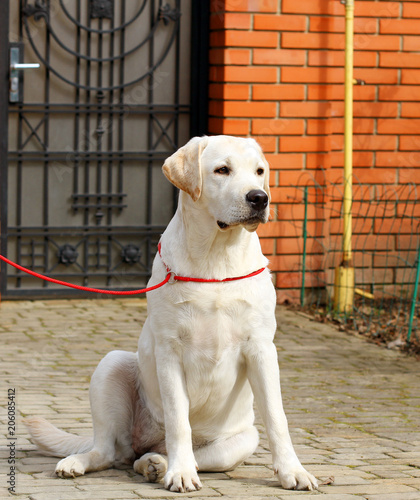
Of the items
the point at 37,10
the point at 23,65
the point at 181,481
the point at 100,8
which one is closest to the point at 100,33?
the point at 100,8

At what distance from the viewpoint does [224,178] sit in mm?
3982

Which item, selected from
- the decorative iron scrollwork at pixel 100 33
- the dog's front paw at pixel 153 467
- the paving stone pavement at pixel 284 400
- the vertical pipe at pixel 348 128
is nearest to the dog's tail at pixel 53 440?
the paving stone pavement at pixel 284 400

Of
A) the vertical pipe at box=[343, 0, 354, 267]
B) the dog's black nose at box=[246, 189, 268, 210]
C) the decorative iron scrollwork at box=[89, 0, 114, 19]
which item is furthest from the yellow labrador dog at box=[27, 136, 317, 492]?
the decorative iron scrollwork at box=[89, 0, 114, 19]

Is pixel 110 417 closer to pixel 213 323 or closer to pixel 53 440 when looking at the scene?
pixel 53 440

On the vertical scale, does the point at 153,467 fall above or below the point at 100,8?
below

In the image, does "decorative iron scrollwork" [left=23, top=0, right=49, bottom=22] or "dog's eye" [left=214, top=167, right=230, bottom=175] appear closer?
"dog's eye" [left=214, top=167, right=230, bottom=175]

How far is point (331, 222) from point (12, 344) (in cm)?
324

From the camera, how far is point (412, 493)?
4039 mm

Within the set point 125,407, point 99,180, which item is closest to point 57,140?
point 99,180

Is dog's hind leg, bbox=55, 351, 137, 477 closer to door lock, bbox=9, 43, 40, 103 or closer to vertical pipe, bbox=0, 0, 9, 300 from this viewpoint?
vertical pipe, bbox=0, 0, 9, 300

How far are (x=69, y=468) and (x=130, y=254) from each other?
4700 mm

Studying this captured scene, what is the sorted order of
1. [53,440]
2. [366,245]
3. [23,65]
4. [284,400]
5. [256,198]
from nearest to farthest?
[256,198] → [53,440] → [284,400] → [23,65] → [366,245]

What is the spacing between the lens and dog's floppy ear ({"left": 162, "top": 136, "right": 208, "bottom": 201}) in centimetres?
399

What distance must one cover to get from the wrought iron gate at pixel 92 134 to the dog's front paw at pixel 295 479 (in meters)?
4.83
